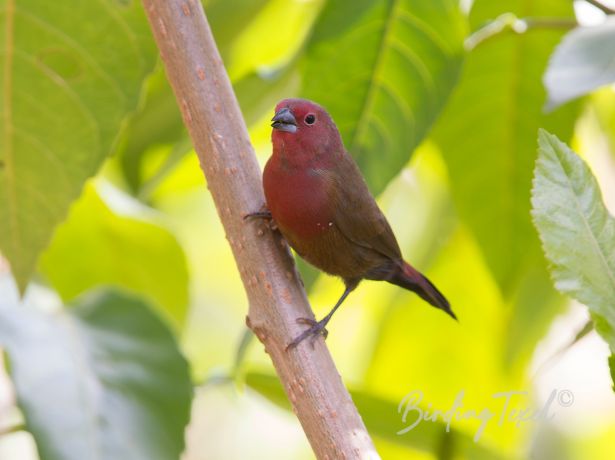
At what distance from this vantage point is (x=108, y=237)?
2.47m

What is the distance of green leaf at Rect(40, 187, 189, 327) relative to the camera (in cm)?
240

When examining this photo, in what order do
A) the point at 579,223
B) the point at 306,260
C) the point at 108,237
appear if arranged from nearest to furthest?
the point at 579,223 < the point at 306,260 < the point at 108,237

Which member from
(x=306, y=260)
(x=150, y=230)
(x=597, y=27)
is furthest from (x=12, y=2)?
(x=597, y=27)

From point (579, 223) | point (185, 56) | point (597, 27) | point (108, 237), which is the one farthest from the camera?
point (108, 237)

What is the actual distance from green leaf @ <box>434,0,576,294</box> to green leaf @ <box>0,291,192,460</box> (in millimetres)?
824

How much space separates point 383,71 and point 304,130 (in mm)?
227

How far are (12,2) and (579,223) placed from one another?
54.5 inches

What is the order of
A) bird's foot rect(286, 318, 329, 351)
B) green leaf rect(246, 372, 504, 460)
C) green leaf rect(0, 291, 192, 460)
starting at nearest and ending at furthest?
bird's foot rect(286, 318, 329, 351), green leaf rect(0, 291, 192, 460), green leaf rect(246, 372, 504, 460)

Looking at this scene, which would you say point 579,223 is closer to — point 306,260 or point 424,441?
point 306,260

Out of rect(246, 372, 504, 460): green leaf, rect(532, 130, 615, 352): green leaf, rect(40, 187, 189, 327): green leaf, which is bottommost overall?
rect(246, 372, 504, 460): green leaf

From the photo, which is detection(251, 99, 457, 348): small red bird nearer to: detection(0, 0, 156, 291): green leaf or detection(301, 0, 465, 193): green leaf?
detection(301, 0, 465, 193): green leaf

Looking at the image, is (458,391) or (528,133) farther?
(458,391)

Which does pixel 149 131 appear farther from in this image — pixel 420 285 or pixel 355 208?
pixel 420 285

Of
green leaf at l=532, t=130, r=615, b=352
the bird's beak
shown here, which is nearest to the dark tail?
the bird's beak
